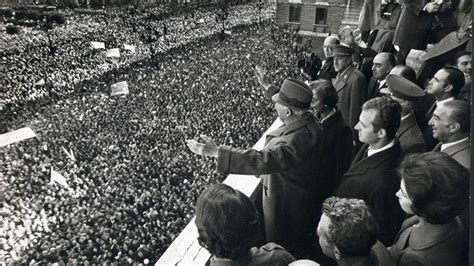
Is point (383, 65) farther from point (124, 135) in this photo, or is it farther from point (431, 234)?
point (124, 135)

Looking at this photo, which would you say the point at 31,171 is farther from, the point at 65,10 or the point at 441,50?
the point at 441,50

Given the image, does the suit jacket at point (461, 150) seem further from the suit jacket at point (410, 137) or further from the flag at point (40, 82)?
the flag at point (40, 82)

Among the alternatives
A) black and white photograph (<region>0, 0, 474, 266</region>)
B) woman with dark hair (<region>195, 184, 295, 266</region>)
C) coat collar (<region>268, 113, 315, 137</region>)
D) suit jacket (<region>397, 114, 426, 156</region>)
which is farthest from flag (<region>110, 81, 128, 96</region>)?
woman with dark hair (<region>195, 184, 295, 266</region>)

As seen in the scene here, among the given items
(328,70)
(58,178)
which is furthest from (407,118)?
(58,178)

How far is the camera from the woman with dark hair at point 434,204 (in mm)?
1360

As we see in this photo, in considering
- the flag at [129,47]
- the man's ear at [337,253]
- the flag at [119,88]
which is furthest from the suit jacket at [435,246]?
the flag at [119,88]

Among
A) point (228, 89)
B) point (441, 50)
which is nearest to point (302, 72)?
point (228, 89)

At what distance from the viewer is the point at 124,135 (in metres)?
5.04

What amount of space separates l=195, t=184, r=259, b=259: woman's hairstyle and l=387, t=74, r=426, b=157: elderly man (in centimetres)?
137

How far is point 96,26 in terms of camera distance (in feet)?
13.3

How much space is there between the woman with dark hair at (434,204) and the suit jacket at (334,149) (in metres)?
0.92

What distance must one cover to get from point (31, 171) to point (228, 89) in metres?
2.86

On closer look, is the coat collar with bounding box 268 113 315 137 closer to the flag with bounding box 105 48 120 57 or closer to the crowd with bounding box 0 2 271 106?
the crowd with bounding box 0 2 271 106

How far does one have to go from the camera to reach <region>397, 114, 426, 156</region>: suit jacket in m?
2.24
